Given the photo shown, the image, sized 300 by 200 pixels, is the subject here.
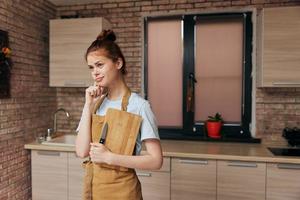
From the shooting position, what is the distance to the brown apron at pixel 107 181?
1321 millimetres

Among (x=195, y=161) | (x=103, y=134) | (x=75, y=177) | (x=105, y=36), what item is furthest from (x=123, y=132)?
(x=75, y=177)

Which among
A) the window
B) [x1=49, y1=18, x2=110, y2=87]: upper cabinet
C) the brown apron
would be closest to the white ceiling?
[x1=49, y1=18, x2=110, y2=87]: upper cabinet

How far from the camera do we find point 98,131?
138cm

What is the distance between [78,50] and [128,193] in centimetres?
204

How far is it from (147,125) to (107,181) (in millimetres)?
347

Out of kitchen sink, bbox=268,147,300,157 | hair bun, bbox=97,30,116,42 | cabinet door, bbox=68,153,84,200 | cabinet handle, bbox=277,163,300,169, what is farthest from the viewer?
cabinet door, bbox=68,153,84,200

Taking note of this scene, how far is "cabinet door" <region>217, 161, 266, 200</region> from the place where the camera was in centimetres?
231

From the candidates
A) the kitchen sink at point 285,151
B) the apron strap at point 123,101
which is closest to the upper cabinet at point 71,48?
the apron strap at point 123,101

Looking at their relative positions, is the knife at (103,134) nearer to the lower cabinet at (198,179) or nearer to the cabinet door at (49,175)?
the lower cabinet at (198,179)

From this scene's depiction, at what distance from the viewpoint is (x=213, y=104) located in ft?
10.2

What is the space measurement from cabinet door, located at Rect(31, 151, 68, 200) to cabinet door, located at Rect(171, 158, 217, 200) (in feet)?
3.68

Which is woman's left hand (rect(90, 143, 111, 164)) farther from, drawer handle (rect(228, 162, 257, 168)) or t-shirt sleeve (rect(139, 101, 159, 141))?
drawer handle (rect(228, 162, 257, 168))

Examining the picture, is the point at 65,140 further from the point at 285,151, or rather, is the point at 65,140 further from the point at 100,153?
the point at 285,151

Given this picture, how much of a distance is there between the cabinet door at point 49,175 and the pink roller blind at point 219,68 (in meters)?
1.65
